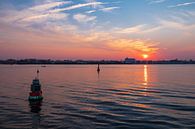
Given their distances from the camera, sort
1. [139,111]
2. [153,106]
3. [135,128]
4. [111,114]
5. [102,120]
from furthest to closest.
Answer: [153,106]
[139,111]
[111,114]
[102,120]
[135,128]

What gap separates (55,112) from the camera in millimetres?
24172

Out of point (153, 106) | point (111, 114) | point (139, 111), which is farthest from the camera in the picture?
point (153, 106)

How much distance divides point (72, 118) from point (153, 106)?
11.0m

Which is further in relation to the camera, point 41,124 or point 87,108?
point 87,108

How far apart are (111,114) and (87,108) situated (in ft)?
13.0

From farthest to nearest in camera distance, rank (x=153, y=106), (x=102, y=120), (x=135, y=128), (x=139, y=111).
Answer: (x=153, y=106), (x=139, y=111), (x=102, y=120), (x=135, y=128)

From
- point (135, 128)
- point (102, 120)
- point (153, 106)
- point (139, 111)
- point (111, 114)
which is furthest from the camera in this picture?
point (153, 106)

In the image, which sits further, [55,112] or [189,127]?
[55,112]

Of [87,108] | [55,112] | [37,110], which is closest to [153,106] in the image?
[87,108]

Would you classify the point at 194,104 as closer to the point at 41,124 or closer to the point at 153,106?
the point at 153,106

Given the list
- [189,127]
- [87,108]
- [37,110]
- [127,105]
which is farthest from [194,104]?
[37,110]

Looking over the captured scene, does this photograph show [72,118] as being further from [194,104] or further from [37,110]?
[194,104]

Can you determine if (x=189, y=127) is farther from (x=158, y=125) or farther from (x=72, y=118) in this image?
(x=72, y=118)

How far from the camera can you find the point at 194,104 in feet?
95.0
